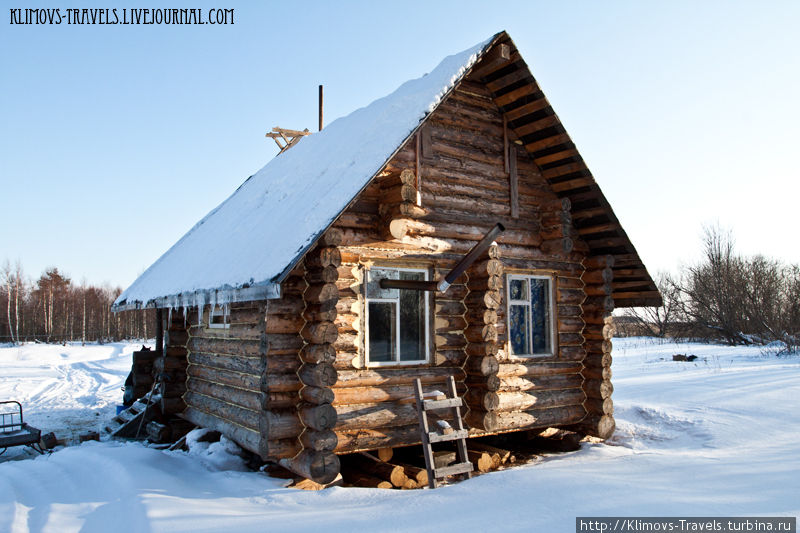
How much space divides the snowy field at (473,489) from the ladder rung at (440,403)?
45.3 inches

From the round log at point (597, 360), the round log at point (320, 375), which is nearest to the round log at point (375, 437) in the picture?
the round log at point (320, 375)

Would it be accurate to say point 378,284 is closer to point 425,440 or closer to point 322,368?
point 322,368

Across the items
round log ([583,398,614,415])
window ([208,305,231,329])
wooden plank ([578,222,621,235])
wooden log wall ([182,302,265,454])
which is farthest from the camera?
round log ([583,398,614,415])

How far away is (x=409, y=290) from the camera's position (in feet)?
31.6

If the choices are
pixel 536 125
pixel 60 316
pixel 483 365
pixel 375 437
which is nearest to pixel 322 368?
pixel 375 437

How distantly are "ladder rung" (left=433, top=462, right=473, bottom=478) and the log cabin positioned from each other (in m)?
1.16

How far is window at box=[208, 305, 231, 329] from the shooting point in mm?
10367

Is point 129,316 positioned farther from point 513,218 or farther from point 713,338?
point 513,218

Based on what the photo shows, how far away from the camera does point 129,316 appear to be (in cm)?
5978

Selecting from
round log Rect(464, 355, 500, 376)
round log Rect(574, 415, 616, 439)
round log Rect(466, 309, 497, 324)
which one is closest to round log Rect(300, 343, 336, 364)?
round log Rect(464, 355, 500, 376)

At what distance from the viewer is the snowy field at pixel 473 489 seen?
235 inches

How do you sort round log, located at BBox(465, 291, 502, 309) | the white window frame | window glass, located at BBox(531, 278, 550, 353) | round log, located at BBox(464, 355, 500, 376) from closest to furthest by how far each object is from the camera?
round log, located at BBox(464, 355, 500, 376)
round log, located at BBox(465, 291, 502, 309)
the white window frame
window glass, located at BBox(531, 278, 550, 353)

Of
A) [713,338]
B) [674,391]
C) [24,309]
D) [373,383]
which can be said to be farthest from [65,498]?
[24,309]

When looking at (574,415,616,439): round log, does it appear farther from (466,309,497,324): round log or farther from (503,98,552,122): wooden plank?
(503,98,552,122): wooden plank
